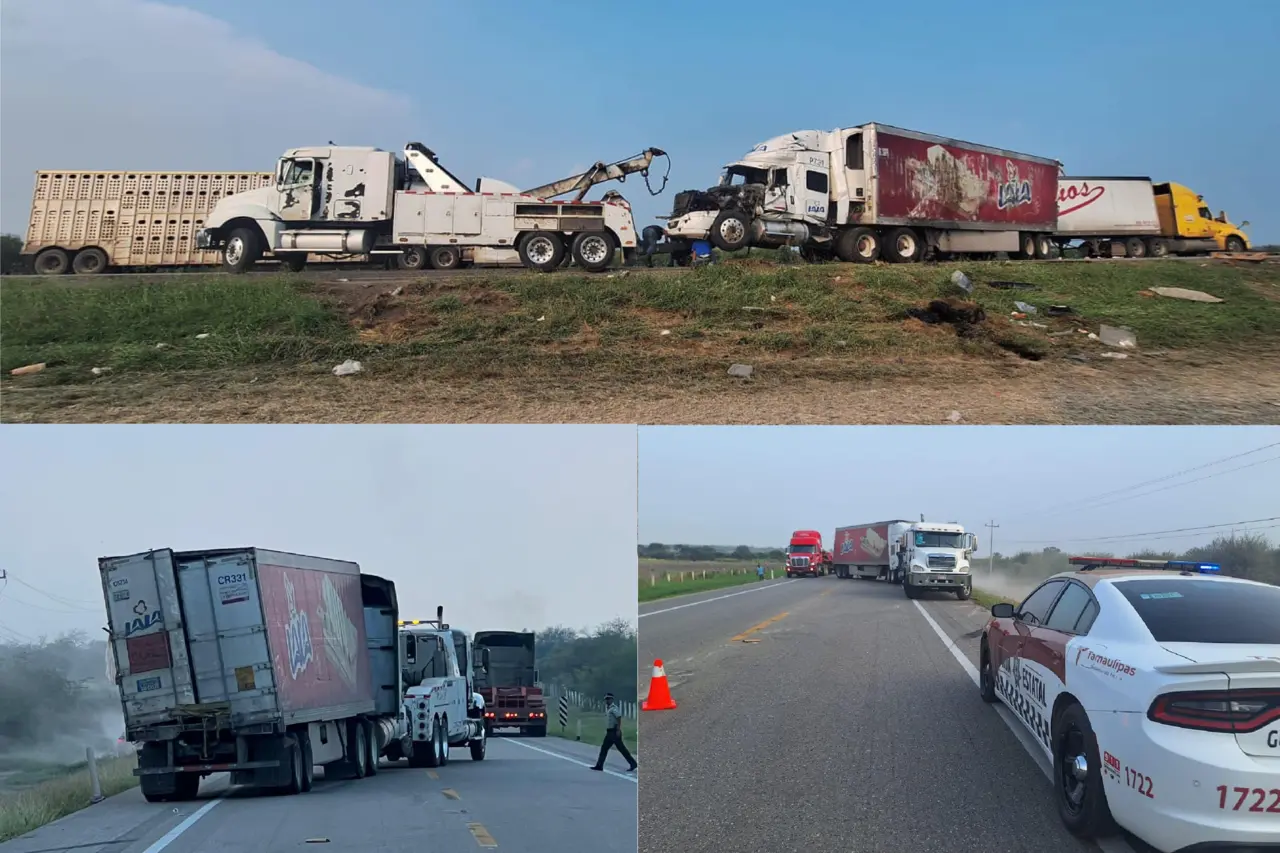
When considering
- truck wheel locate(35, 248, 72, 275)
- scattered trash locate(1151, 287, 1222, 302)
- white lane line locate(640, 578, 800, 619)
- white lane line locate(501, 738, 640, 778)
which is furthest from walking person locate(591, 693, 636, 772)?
truck wheel locate(35, 248, 72, 275)

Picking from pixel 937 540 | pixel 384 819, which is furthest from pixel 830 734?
pixel 384 819

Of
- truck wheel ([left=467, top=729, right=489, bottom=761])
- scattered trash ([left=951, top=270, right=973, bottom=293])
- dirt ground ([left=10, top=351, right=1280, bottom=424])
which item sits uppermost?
scattered trash ([left=951, top=270, right=973, bottom=293])

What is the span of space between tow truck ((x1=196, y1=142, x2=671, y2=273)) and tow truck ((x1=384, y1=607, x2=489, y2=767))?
892 centimetres

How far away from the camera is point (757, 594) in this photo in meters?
4.32

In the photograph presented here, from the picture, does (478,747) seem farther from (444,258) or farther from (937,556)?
(444,258)

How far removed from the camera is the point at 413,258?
16.4 m

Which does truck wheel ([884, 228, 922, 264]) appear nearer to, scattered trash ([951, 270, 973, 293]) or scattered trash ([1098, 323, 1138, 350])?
scattered trash ([951, 270, 973, 293])

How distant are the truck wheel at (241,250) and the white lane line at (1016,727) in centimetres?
1428

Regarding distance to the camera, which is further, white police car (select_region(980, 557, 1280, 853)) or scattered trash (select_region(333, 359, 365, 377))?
scattered trash (select_region(333, 359, 365, 377))

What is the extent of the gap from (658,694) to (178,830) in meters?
2.14

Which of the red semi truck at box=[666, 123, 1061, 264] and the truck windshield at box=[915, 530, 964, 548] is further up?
the red semi truck at box=[666, 123, 1061, 264]

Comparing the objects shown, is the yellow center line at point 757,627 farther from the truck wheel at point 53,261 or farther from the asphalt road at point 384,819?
the truck wheel at point 53,261

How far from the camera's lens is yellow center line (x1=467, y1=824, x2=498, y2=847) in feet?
13.9

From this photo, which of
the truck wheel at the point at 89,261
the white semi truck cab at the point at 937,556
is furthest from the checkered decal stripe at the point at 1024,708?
the truck wheel at the point at 89,261
